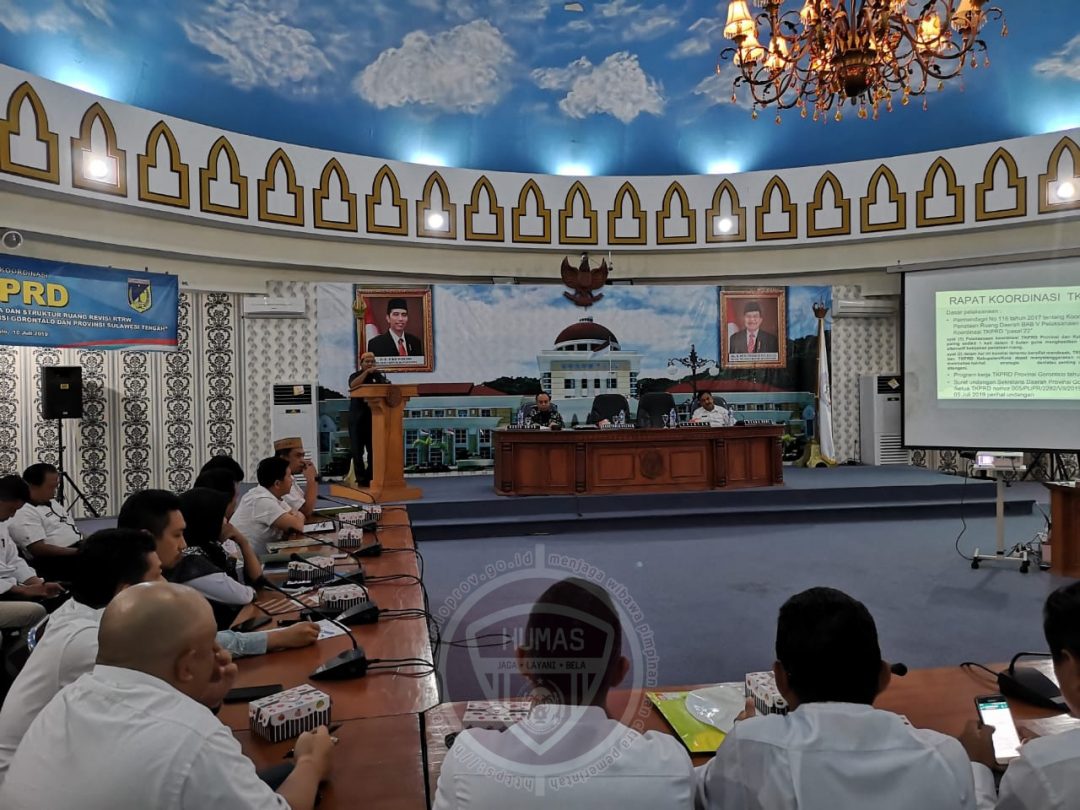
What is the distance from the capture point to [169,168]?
7703mm

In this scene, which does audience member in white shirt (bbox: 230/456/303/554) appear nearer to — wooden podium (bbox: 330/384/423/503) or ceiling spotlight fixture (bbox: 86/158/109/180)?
wooden podium (bbox: 330/384/423/503)

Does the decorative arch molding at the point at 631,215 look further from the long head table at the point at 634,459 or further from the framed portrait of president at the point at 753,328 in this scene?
the long head table at the point at 634,459

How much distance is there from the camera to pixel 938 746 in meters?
1.17

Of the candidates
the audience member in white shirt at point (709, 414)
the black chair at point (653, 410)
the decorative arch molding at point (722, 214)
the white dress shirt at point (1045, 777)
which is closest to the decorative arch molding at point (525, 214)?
the decorative arch molding at point (722, 214)

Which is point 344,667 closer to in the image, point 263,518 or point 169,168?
point 263,518

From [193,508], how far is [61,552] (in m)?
2.11

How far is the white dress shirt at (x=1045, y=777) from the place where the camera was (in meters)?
1.09

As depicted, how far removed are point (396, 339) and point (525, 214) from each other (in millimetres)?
2583

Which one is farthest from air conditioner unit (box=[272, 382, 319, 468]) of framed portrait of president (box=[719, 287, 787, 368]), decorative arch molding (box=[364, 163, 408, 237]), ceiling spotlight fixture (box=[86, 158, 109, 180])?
framed portrait of president (box=[719, 287, 787, 368])

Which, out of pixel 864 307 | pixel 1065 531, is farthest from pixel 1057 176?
pixel 1065 531

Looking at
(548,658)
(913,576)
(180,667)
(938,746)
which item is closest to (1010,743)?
(938,746)

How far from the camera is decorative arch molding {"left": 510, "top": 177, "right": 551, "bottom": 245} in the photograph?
32.8 feet

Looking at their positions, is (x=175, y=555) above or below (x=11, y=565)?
above

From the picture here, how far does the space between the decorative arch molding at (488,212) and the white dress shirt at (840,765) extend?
9.24 meters
